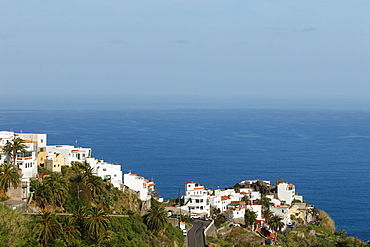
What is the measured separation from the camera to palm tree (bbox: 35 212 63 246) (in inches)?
1416

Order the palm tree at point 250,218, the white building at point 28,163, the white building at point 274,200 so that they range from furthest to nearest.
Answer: the white building at point 274,200 → the palm tree at point 250,218 → the white building at point 28,163

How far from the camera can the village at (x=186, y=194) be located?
1891 inches

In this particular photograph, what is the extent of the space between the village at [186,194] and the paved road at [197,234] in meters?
0.79

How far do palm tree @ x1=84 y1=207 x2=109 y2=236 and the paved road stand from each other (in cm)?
1286

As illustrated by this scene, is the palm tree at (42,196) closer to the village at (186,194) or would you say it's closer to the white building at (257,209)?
the village at (186,194)

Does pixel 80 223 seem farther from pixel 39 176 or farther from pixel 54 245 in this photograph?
pixel 39 176

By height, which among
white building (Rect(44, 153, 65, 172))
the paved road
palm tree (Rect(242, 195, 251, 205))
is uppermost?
white building (Rect(44, 153, 65, 172))

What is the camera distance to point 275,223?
220ft

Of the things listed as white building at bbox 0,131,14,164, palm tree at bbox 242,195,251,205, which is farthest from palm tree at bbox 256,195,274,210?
white building at bbox 0,131,14,164

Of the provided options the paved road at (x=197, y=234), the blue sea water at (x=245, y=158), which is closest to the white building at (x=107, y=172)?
the paved road at (x=197, y=234)

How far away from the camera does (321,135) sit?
623ft

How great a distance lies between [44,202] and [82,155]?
54.0ft

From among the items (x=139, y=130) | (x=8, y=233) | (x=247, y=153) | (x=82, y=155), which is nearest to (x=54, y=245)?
(x=8, y=233)

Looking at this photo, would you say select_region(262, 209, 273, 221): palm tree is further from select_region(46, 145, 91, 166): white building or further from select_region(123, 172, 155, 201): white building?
select_region(46, 145, 91, 166): white building
